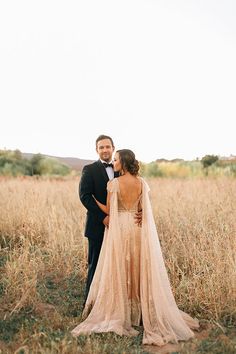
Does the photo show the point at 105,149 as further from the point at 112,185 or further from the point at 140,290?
the point at 140,290

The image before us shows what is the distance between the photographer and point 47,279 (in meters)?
6.96

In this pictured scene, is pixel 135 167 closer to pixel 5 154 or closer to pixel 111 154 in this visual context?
pixel 111 154

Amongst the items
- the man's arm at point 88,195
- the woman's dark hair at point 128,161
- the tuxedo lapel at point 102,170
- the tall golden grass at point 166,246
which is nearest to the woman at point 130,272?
the woman's dark hair at point 128,161

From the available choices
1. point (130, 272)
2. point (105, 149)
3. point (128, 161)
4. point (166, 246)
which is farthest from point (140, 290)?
point (166, 246)

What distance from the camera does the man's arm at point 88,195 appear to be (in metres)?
5.33

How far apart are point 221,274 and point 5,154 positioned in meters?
25.0

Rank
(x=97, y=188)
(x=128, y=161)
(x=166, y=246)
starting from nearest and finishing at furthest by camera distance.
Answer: (x=128, y=161), (x=97, y=188), (x=166, y=246)

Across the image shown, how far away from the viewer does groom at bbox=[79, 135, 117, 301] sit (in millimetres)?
5340

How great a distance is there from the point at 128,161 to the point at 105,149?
459 millimetres

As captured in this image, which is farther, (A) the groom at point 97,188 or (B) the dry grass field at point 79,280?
(A) the groom at point 97,188

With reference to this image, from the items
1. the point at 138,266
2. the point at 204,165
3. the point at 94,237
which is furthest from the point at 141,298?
the point at 204,165

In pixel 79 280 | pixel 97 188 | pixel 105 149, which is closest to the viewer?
pixel 105 149

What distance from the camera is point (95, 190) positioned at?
5.50m

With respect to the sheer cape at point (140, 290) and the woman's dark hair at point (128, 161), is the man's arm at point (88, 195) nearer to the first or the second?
the sheer cape at point (140, 290)
